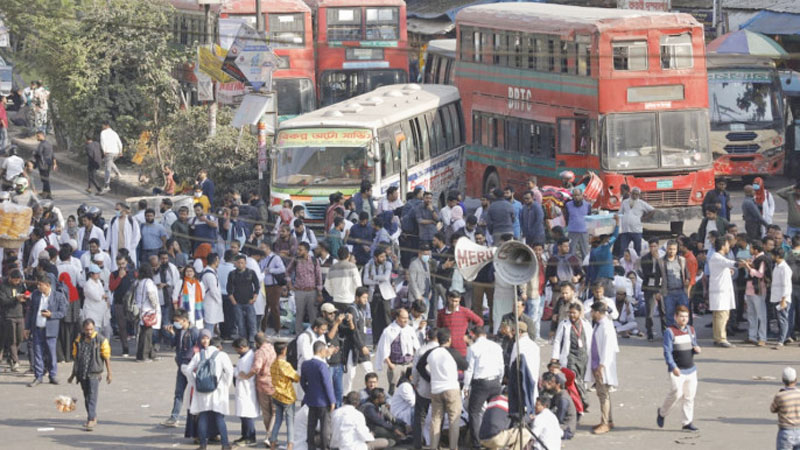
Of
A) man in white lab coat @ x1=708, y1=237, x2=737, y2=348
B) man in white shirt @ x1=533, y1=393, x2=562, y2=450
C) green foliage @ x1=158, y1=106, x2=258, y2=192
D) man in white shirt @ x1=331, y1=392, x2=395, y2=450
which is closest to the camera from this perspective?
man in white shirt @ x1=533, y1=393, x2=562, y2=450

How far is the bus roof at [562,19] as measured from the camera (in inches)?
1071

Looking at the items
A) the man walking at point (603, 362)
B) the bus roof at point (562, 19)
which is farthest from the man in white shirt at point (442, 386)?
the bus roof at point (562, 19)

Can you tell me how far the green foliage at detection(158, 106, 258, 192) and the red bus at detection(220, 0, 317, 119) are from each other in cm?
375

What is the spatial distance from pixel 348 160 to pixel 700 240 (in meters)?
6.86

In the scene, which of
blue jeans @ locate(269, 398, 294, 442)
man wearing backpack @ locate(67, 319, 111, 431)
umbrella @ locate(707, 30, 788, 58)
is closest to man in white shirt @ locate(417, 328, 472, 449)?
blue jeans @ locate(269, 398, 294, 442)

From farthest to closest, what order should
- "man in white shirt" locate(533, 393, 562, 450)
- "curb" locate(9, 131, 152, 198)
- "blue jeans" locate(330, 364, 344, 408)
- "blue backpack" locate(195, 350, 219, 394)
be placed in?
1. "curb" locate(9, 131, 152, 198)
2. "blue jeans" locate(330, 364, 344, 408)
3. "blue backpack" locate(195, 350, 219, 394)
4. "man in white shirt" locate(533, 393, 562, 450)

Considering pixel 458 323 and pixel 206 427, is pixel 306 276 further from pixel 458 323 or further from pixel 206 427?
pixel 206 427

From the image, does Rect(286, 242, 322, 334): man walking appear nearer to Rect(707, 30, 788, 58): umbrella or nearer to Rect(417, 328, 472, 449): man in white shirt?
Rect(417, 328, 472, 449): man in white shirt

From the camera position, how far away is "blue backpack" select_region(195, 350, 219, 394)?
675 inches

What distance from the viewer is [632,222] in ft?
79.8

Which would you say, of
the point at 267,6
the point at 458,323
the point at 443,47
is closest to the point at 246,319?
the point at 458,323

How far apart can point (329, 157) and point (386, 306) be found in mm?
6889

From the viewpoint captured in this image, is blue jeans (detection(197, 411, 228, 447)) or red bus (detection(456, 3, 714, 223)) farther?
red bus (detection(456, 3, 714, 223))

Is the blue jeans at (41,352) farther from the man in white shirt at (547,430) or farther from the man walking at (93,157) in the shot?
the man walking at (93,157)
